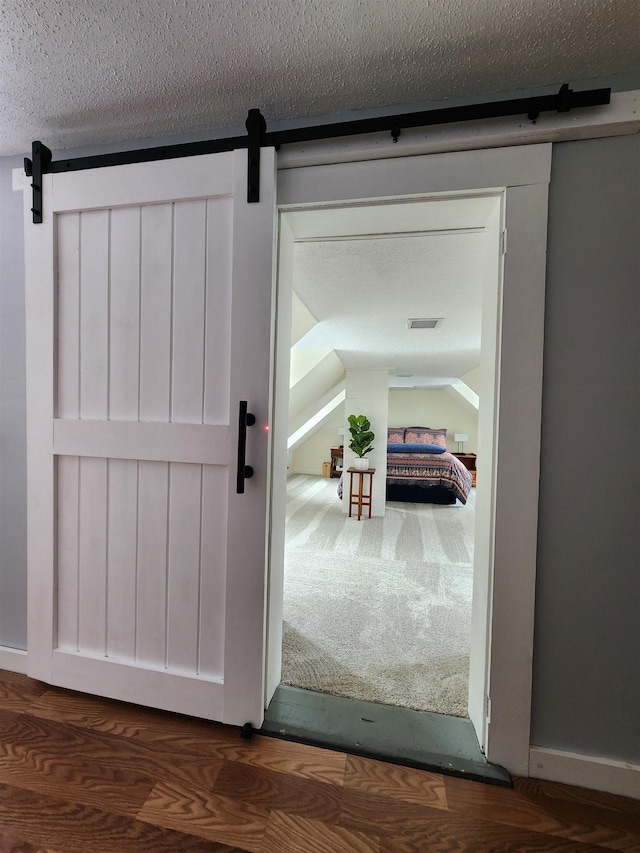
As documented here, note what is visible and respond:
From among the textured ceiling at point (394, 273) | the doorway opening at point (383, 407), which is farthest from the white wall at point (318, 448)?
the textured ceiling at point (394, 273)

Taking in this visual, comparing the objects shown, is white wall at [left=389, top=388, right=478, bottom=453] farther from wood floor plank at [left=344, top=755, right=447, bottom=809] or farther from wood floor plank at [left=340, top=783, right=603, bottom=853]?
wood floor plank at [left=340, top=783, right=603, bottom=853]

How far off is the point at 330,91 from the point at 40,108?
3.25 feet

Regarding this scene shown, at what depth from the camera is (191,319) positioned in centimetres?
127

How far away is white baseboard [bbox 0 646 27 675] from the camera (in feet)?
4.99

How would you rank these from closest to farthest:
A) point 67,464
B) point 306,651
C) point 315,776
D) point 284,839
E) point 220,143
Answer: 1. point 284,839
2. point 315,776
3. point 220,143
4. point 67,464
5. point 306,651

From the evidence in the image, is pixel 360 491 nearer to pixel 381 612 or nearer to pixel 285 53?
pixel 381 612

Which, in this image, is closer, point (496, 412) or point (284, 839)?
point (284, 839)

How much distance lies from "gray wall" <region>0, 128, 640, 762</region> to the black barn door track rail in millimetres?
121

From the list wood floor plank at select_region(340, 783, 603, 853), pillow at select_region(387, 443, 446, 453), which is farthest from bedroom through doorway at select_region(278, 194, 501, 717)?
pillow at select_region(387, 443, 446, 453)

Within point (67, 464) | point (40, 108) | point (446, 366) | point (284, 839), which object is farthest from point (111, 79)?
point (446, 366)

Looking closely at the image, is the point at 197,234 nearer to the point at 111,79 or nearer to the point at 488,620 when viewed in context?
the point at 111,79

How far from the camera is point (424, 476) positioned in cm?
534

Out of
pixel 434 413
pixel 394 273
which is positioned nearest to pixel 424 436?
pixel 434 413

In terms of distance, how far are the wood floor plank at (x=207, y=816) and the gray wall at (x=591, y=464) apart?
861mm
